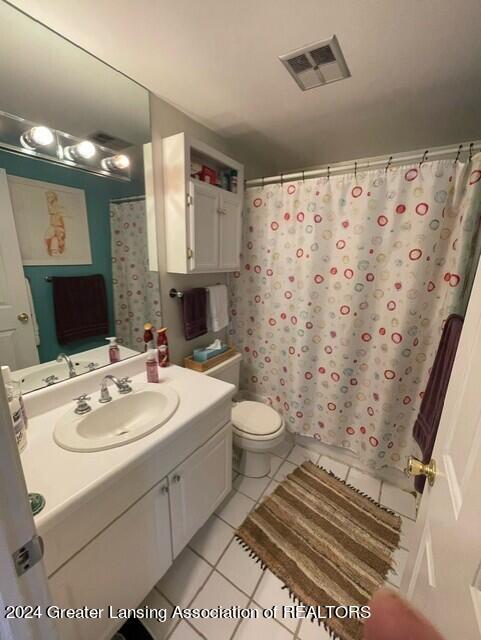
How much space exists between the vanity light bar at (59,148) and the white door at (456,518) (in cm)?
145

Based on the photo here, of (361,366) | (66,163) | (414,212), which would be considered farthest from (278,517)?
(66,163)

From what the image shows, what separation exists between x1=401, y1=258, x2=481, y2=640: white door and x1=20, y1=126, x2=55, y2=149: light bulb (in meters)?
1.49

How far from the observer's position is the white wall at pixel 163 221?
1.38 m

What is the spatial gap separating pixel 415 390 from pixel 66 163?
2.07 metres

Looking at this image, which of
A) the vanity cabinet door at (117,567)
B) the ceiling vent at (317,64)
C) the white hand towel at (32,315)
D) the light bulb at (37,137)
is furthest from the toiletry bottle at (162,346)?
the ceiling vent at (317,64)

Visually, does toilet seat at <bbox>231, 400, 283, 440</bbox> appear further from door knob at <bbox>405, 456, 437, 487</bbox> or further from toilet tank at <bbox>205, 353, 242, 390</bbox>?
door knob at <bbox>405, 456, 437, 487</bbox>

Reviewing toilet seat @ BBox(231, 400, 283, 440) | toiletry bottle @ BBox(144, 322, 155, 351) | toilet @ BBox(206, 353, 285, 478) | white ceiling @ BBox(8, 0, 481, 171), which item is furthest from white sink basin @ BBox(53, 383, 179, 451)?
white ceiling @ BBox(8, 0, 481, 171)

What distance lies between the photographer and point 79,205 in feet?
3.59

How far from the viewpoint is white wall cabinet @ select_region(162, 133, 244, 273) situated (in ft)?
4.47

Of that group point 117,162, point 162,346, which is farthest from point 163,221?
point 162,346

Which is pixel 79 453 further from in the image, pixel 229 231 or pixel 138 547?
pixel 229 231

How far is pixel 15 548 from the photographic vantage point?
0.44 m

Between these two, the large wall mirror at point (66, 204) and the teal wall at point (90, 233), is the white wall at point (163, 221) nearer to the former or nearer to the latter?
the large wall mirror at point (66, 204)

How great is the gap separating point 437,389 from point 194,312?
1400 mm
